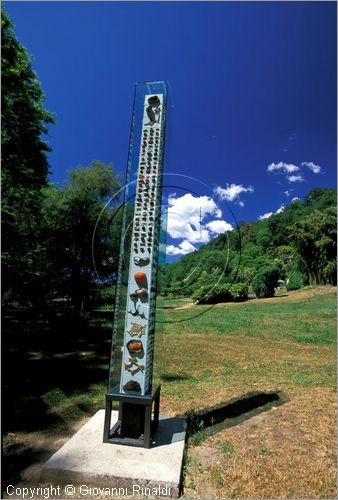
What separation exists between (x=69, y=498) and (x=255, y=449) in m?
2.33

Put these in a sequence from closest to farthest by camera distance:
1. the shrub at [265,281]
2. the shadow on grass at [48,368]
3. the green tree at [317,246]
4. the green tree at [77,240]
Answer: the shadow on grass at [48,368] < the green tree at [77,240] < the shrub at [265,281] < the green tree at [317,246]

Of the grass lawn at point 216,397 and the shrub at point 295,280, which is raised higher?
the shrub at point 295,280

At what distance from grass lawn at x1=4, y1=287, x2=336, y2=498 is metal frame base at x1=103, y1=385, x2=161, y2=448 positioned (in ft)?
2.04

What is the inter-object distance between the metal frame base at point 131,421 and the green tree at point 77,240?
1385 centimetres

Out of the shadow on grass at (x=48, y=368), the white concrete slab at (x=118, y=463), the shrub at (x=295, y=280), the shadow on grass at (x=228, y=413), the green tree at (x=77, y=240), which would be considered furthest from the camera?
the shrub at (x=295, y=280)

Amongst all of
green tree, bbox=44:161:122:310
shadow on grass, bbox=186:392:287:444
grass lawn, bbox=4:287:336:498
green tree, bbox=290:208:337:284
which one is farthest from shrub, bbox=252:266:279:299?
shadow on grass, bbox=186:392:287:444

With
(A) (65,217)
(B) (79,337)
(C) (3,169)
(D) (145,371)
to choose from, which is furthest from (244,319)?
(D) (145,371)

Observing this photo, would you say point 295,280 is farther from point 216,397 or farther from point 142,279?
point 142,279

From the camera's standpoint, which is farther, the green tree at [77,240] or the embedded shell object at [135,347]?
the green tree at [77,240]

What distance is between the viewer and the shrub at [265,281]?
3416 centimetres

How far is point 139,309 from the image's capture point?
4293mm

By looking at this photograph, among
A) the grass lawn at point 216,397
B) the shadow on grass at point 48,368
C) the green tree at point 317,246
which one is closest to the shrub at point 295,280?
the green tree at point 317,246

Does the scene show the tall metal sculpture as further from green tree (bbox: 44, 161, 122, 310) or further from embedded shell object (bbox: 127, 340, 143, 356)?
green tree (bbox: 44, 161, 122, 310)

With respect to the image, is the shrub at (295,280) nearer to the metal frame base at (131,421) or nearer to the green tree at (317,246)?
the green tree at (317,246)
